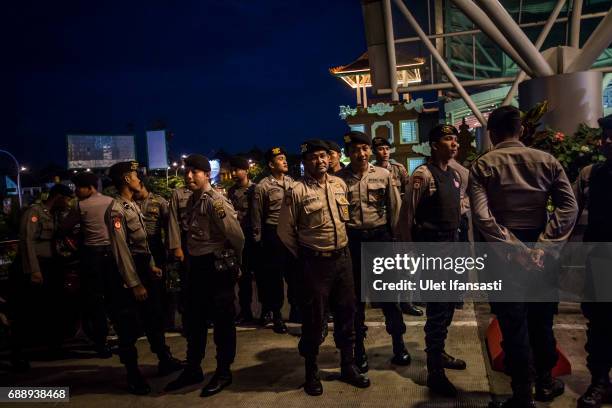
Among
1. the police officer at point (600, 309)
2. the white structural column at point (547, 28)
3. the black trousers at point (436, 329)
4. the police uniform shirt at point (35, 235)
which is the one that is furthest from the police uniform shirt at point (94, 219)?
the white structural column at point (547, 28)

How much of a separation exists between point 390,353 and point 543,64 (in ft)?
20.6

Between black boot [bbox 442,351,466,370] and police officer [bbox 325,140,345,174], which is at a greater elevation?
police officer [bbox 325,140,345,174]

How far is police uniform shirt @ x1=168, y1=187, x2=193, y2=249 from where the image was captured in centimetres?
464

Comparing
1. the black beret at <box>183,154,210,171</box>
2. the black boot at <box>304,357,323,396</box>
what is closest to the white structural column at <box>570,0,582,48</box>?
the black beret at <box>183,154,210,171</box>

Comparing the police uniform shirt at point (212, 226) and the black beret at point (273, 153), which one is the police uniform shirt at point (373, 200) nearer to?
the police uniform shirt at point (212, 226)

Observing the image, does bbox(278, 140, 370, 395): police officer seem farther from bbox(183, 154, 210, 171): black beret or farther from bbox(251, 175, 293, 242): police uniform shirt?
bbox(251, 175, 293, 242): police uniform shirt

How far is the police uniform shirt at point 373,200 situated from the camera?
451cm

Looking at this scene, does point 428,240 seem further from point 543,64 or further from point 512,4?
point 512,4

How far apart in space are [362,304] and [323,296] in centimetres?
60

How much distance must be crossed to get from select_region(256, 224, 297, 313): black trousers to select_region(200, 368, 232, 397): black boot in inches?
67.7

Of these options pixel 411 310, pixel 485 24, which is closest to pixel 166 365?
pixel 411 310

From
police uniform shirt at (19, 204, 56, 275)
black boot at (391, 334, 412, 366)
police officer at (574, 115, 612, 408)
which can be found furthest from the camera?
police uniform shirt at (19, 204, 56, 275)

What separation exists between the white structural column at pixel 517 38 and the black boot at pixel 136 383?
751 cm

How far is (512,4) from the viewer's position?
1550 centimetres
